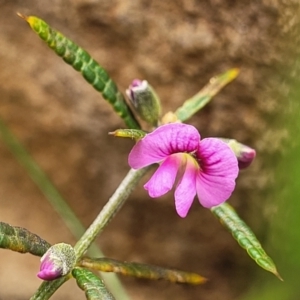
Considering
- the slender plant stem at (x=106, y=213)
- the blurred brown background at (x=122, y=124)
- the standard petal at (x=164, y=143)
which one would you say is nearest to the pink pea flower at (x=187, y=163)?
the standard petal at (x=164, y=143)

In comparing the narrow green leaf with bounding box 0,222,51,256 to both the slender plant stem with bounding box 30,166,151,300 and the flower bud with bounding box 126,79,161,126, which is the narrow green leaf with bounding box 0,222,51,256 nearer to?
the slender plant stem with bounding box 30,166,151,300

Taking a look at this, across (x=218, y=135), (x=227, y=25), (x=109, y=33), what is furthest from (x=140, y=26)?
(x=218, y=135)

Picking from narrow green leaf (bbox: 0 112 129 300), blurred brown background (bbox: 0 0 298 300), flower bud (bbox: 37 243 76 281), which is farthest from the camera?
narrow green leaf (bbox: 0 112 129 300)

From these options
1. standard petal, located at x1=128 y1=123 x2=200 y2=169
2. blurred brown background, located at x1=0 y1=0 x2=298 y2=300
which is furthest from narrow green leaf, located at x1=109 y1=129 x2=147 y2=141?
blurred brown background, located at x1=0 y1=0 x2=298 y2=300

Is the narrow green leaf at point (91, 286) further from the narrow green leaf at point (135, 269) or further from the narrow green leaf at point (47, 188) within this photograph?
the narrow green leaf at point (47, 188)

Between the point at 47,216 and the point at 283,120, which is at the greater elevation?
the point at 47,216

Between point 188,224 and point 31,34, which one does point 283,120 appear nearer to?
point 188,224
